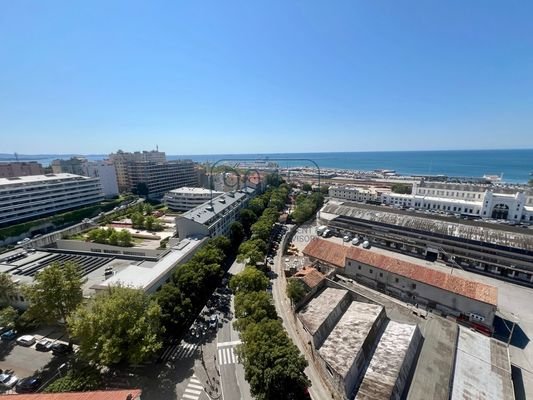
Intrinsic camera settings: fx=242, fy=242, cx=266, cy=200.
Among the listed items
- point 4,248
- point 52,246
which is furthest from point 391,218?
point 4,248

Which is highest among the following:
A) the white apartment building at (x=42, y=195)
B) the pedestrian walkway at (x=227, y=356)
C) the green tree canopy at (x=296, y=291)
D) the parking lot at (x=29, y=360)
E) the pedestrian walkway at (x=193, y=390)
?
the white apartment building at (x=42, y=195)

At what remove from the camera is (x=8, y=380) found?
21812 mm

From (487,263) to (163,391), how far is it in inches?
1985

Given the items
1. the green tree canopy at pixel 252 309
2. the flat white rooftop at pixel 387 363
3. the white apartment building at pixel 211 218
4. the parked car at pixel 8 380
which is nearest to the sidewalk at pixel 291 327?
the green tree canopy at pixel 252 309

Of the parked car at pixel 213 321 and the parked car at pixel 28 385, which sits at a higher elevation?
the parked car at pixel 28 385

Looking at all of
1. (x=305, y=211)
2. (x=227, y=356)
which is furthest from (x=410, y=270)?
(x=305, y=211)

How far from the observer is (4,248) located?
2012 inches

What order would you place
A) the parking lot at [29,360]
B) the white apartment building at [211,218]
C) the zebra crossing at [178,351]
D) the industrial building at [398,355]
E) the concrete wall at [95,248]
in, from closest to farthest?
the industrial building at [398,355], the parking lot at [29,360], the zebra crossing at [178,351], the concrete wall at [95,248], the white apartment building at [211,218]

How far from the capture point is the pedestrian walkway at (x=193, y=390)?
21156 millimetres

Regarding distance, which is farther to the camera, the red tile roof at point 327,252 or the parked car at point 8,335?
the red tile roof at point 327,252

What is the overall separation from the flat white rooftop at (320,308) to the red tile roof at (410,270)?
875cm

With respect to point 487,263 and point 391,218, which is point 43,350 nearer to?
point 391,218

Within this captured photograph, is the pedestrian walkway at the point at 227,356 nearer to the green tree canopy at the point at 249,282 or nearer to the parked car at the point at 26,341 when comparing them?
the green tree canopy at the point at 249,282

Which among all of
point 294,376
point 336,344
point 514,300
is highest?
point 294,376
